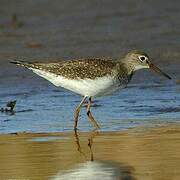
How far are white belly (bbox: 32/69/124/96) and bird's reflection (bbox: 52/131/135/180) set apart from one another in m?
1.91

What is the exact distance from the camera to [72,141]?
10.2 metres

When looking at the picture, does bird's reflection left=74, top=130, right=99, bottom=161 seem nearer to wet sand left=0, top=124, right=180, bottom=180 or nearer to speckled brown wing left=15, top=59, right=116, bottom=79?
wet sand left=0, top=124, right=180, bottom=180

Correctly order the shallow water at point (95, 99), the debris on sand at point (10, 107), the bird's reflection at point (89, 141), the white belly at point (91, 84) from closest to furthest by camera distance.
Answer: the shallow water at point (95, 99) → the bird's reflection at point (89, 141) → the white belly at point (91, 84) → the debris on sand at point (10, 107)

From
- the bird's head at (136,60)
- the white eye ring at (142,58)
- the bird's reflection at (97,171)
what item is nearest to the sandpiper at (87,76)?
the bird's head at (136,60)

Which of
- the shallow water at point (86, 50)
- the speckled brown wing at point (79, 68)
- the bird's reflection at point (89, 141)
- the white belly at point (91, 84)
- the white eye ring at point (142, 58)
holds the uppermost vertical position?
the speckled brown wing at point (79, 68)

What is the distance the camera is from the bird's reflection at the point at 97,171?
837cm

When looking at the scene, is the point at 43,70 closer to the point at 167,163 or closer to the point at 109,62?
the point at 109,62

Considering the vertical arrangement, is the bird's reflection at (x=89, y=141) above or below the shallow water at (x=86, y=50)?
above

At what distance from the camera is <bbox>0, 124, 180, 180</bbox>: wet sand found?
8.51 metres

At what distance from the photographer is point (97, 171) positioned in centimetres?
862

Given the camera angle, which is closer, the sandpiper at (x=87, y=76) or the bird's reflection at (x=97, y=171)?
the bird's reflection at (x=97, y=171)

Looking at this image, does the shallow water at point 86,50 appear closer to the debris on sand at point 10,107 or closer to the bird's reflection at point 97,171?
the debris on sand at point 10,107

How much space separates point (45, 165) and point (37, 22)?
29.1ft

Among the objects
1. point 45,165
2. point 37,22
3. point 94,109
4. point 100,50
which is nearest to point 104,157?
point 45,165
